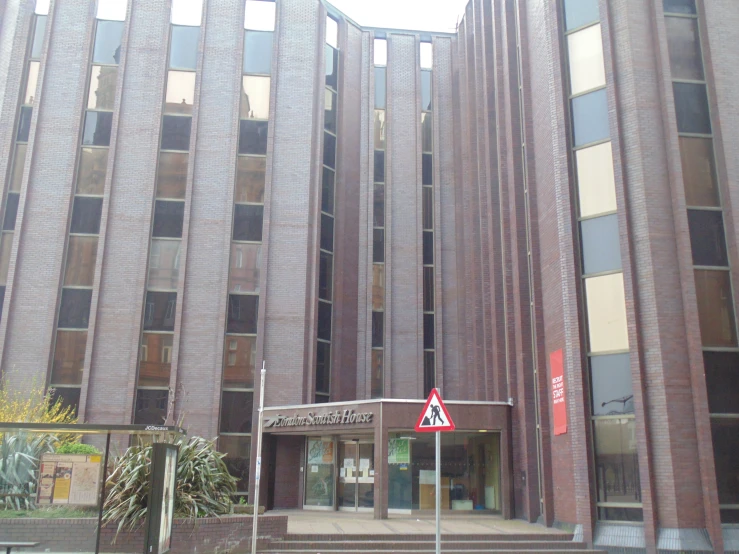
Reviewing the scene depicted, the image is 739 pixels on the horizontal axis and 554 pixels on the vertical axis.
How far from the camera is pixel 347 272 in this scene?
112ft

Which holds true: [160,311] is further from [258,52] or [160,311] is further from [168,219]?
[258,52]

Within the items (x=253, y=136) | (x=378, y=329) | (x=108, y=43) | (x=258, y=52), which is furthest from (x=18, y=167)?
Answer: (x=378, y=329)

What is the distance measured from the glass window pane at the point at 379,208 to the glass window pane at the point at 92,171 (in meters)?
12.5

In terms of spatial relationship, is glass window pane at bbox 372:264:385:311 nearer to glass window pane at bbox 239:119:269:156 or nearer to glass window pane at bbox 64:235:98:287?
glass window pane at bbox 239:119:269:156

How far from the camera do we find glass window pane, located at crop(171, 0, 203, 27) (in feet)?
108

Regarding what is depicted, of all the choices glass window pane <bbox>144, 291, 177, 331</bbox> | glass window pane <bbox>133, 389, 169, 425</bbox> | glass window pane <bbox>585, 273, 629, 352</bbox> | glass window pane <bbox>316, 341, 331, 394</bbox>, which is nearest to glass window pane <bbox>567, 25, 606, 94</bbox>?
glass window pane <bbox>585, 273, 629, 352</bbox>

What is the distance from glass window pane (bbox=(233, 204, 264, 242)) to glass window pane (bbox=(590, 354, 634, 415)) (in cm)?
1616

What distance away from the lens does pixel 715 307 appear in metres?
19.4

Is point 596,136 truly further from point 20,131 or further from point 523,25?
point 20,131

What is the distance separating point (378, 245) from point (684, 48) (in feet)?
57.3

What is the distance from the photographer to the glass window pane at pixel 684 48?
829 inches

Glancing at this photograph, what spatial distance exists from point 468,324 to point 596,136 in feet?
43.2

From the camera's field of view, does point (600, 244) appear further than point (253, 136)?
No

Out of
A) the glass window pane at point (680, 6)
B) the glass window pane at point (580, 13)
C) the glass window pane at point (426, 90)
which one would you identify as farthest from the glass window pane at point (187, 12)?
the glass window pane at point (680, 6)
